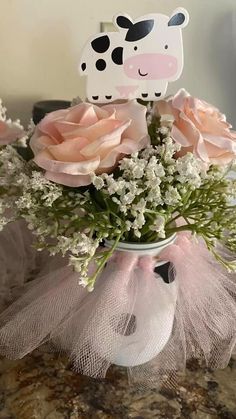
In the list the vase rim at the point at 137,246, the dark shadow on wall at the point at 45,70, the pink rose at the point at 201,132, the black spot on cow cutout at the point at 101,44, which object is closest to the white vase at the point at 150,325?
the vase rim at the point at 137,246

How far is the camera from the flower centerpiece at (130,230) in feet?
1.73

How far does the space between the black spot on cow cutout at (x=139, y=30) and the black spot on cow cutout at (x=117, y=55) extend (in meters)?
0.02

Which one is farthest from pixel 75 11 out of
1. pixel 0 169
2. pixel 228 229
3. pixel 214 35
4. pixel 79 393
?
pixel 79 393

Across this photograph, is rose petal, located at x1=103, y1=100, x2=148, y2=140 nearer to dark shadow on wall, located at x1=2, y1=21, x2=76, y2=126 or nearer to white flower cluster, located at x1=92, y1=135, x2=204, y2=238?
white flower cluster, located at x1=92, y1=135, x2=204, y2=238

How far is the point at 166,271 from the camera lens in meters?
0.65

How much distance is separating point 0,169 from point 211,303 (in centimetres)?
33

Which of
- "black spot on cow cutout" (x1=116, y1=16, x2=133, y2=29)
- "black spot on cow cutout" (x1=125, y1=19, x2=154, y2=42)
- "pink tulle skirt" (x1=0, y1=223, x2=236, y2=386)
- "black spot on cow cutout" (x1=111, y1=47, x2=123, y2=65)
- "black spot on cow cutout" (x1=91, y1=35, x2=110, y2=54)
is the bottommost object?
"pink tulle skirt" (x1=0, y1=223, x2=236, y2=386)

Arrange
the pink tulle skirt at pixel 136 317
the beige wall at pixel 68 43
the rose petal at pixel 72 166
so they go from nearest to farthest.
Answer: the rose petal at pixel 72 166 < the pink tulle skirt at pixel 136 317 < the beige wall at pixel 68 43

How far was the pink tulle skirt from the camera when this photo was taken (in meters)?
0.62

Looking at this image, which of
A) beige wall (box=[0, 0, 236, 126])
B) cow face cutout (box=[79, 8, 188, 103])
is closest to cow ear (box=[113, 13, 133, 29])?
cow face cutout (box=[79, 8, 188, 103])

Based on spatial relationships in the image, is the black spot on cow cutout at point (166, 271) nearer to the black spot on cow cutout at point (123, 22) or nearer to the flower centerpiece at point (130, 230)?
the flower centerpiece at point (130, 230)

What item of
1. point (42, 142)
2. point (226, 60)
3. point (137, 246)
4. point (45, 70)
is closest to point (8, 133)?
point (42, 142)

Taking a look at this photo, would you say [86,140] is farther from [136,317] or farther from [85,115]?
[136,317]

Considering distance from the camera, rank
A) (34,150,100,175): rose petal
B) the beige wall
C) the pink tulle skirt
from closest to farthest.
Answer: (34,150,100,175): rose petal < the pink tulle skirt < the beige wall
